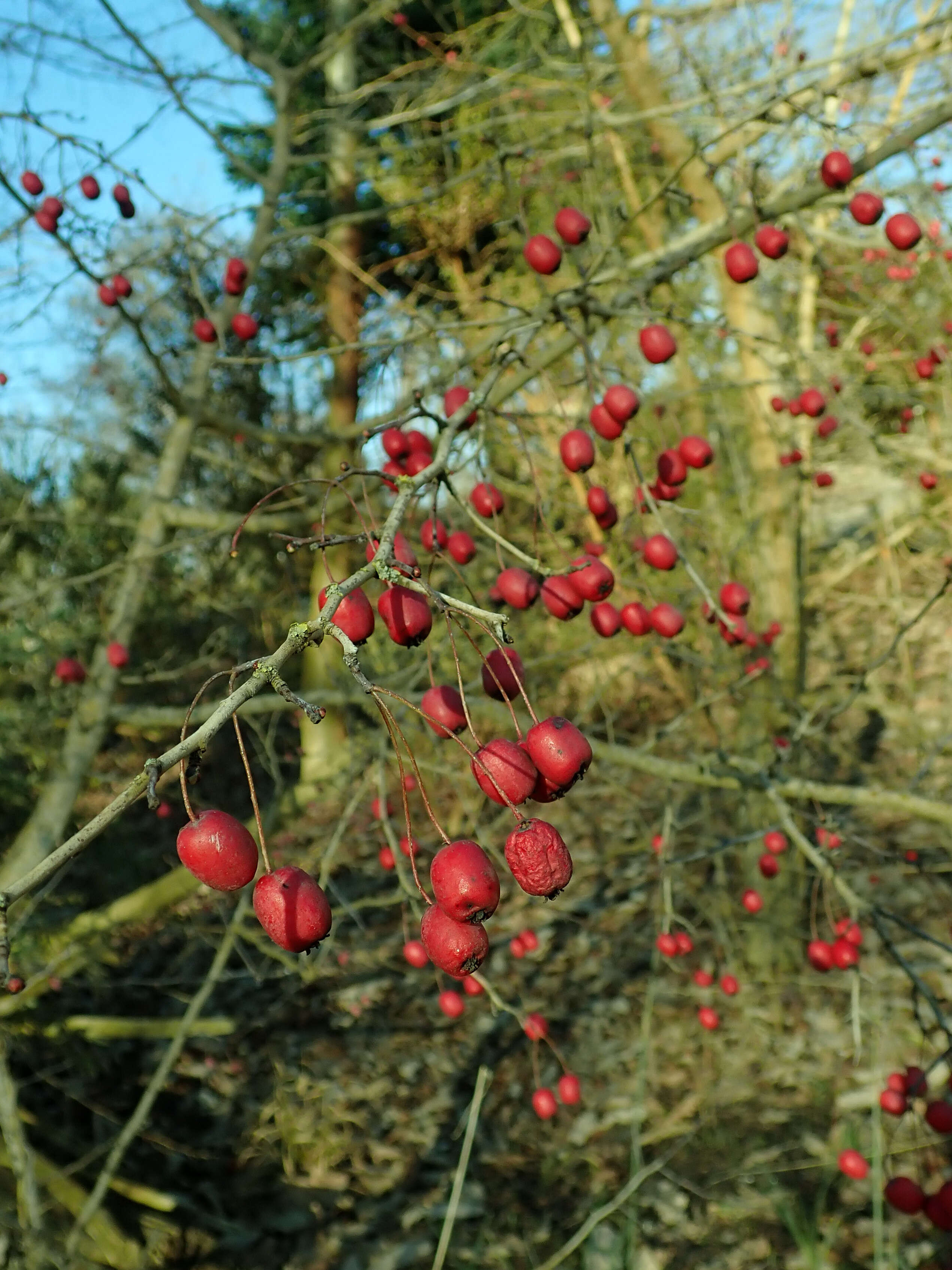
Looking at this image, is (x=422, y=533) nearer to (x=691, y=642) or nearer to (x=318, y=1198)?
(x=318, y=1198)

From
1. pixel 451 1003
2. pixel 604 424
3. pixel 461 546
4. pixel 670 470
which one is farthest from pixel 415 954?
pixel 604 424

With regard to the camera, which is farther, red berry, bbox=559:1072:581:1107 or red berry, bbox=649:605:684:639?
red berry, bbox=559:1072:581:1107

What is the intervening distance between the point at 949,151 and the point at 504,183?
13.4 feet

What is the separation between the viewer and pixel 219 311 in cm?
449

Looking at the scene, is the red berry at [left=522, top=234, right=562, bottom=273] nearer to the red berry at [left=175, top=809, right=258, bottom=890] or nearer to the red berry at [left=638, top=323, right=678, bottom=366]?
the red berry at [left=638, top=323, right=678, bottom=366]

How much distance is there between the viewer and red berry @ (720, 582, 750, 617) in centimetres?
280

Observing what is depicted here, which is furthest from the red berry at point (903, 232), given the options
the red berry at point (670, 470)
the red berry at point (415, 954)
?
the red berry at point (415, 954)

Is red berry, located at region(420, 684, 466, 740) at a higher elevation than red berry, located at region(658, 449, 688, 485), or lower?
lower

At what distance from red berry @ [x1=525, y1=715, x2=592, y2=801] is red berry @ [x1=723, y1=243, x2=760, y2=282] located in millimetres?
2016

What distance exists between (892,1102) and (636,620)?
74.8 inches

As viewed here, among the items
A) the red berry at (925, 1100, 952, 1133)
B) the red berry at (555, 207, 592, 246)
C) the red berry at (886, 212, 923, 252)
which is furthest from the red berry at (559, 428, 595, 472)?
the red berry at (925, 1100, 952, 1133)

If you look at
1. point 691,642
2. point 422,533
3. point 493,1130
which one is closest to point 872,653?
point 691,642

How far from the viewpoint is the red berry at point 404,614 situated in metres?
1.27

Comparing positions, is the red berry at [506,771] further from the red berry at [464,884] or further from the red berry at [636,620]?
the red berry at [636,620]
